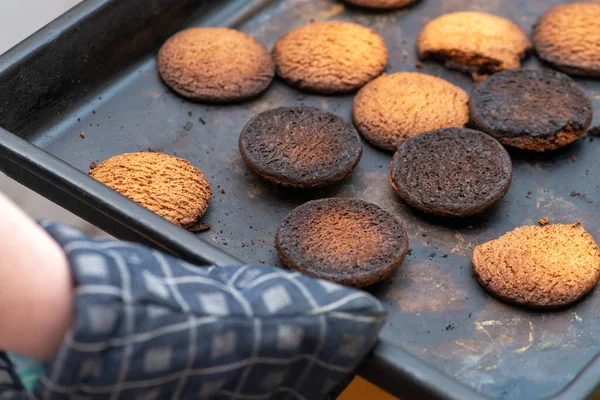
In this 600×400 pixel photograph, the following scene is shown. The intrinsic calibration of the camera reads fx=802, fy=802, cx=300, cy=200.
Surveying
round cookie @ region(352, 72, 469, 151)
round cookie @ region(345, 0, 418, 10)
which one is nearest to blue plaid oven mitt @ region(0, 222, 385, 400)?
round cookie @ region(352, 72, 469, 151)

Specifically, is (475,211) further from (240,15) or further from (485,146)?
(240,15)

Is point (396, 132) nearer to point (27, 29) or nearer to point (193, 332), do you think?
point (193, 332)

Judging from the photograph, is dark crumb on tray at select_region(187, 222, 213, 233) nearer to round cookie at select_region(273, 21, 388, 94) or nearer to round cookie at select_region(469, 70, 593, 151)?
round cookie at select_region(273, 21, 388, 94)

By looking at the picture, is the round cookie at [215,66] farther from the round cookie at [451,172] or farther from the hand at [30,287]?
the hand at [30,287]

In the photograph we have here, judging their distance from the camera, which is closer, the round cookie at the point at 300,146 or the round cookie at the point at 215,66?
the round cookie at the point at 300,146

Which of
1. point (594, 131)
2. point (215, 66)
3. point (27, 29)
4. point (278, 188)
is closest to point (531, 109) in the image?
point (594, 131)

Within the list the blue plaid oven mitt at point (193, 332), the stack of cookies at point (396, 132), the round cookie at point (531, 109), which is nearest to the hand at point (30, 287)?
the blue plaid oven mitt at point (193, 332)
